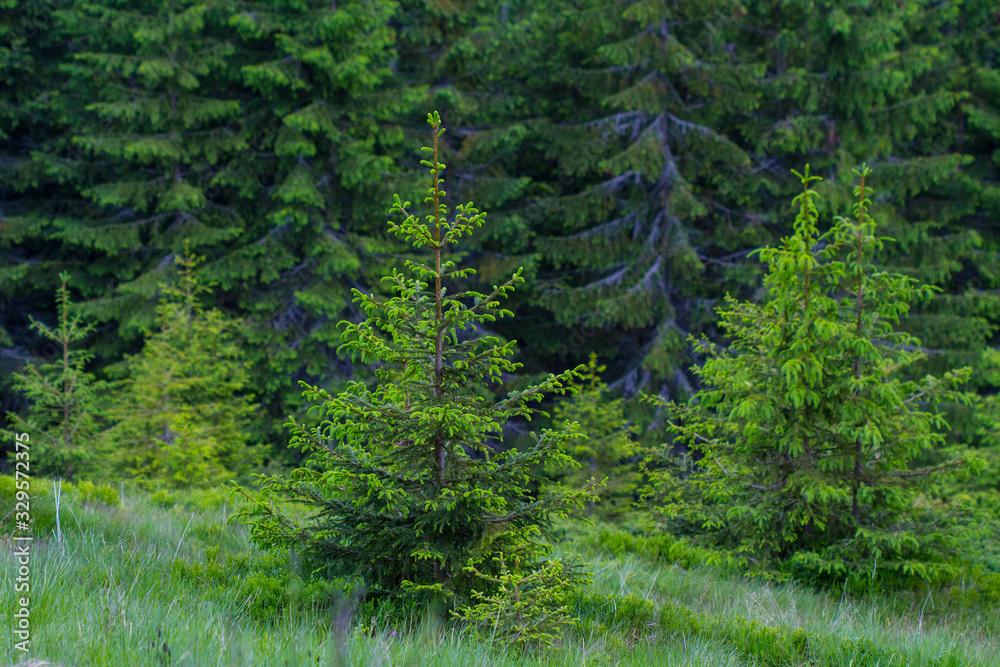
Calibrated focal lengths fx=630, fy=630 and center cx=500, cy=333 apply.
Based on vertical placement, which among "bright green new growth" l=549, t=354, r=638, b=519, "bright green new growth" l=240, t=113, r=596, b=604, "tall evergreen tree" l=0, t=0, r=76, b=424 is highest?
"tall evergreen tree" l=0, t=0, r=76, b=424

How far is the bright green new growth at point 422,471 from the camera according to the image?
3.10m

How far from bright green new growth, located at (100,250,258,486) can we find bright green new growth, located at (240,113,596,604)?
20.3ft

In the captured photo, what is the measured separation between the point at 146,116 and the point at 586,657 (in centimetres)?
1514

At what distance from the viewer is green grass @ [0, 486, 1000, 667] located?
2.35 meters

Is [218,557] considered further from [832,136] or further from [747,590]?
[832,136]

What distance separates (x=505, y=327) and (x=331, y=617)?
1369 centimetres

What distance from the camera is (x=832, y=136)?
48.6ft

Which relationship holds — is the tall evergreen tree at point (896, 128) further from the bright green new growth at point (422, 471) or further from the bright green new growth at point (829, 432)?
the bright green new growth at point (422, 471)

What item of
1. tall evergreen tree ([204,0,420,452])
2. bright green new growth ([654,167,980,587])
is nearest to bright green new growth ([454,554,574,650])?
bright green new growth ([654,167,980,587])

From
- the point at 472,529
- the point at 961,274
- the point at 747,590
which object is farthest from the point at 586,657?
the point at 961,274

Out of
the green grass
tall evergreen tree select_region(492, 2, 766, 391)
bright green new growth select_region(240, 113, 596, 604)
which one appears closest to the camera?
the green grass

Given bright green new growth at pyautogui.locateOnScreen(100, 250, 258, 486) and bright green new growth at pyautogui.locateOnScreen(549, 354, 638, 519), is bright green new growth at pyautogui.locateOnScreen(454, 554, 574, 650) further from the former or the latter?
bright green new growth at pyautogui.locateOnScreen(549, 354, 638, 519)

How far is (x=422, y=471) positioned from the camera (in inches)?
129

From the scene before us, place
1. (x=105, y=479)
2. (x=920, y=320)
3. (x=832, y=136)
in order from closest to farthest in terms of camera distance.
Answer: (x=105, y=479)
(x=832, y=136)
(x=920, y=320)
